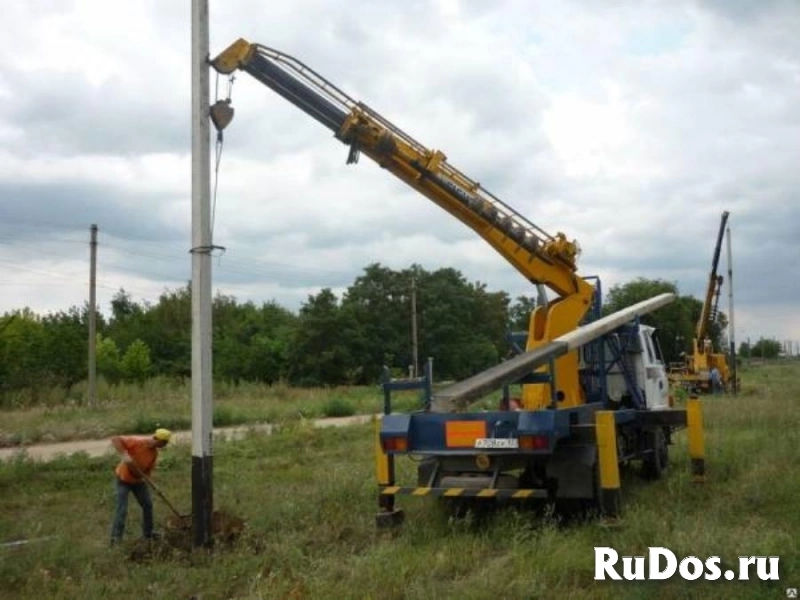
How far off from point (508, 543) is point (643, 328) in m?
5.84

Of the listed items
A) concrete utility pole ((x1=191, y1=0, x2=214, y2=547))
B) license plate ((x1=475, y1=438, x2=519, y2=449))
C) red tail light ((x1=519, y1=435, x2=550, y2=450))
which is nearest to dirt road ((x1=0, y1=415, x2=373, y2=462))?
concrete utility pole ((x1=191, y1=0, x2=214, y2=547))

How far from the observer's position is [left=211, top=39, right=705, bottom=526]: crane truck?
9.39 m

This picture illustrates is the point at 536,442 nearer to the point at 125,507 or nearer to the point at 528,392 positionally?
the point at 528,392

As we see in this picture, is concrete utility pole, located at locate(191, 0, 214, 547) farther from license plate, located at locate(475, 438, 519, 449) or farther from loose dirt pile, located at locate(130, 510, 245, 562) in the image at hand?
license plate, located at locate(475, 438, 519, 449)

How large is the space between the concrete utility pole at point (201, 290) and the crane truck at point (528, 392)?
1.87m

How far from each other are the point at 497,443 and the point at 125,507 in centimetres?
413

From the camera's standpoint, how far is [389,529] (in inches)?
379

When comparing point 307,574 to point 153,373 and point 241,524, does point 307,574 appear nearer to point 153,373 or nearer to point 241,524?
point 241,524

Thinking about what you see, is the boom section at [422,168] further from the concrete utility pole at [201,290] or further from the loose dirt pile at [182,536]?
the loose dirt pile at [182,536]

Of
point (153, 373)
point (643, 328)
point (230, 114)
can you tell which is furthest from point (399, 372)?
point (230, 114)

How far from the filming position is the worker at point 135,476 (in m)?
9.74

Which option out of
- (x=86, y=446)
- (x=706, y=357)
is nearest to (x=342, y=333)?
(x=706, y=357)

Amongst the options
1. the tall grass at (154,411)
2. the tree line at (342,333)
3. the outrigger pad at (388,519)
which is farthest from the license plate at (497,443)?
the tree line at (342,333)

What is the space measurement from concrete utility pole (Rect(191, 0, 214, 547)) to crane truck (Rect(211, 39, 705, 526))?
73.8 inches
